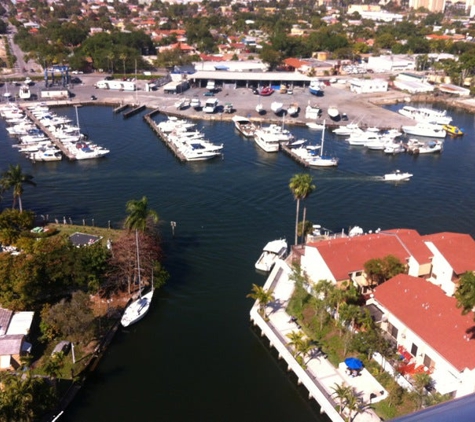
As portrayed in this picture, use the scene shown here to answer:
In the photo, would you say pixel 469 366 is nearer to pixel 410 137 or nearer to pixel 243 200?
pixel 243 200

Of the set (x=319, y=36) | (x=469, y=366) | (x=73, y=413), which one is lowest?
(x=73, y=413)

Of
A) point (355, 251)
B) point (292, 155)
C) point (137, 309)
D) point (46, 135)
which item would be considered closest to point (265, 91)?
point (292, 155)

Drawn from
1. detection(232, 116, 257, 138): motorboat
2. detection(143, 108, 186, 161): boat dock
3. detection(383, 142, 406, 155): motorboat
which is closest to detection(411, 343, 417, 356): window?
detection(143, 108, 186, 161): boat dock

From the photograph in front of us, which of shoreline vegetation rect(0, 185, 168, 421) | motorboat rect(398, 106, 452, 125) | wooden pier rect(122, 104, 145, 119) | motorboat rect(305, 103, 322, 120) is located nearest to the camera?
shoreline vegetation rect(0, 185, 168, 421)

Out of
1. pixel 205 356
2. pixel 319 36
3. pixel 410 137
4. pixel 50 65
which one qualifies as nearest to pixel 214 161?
pixel 410 137

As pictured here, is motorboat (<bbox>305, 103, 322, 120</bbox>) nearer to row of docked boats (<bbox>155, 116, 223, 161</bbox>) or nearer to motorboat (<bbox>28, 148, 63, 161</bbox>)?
row of docked boats (<bbox>155, 116, 223, 161</bbox>)

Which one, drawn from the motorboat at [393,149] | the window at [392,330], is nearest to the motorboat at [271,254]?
the window at [392,330]

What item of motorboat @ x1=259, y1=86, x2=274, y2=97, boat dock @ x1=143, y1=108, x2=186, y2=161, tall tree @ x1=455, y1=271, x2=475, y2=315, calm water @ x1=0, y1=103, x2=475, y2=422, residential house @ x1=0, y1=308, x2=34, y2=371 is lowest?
calm water @ x1=0, y1=103, x2=475, y2=422
